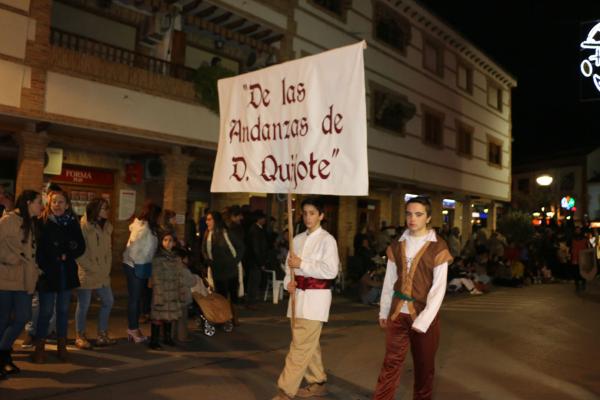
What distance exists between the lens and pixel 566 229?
78.5 ft

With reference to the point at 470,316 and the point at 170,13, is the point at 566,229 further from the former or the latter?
the point at 170,13

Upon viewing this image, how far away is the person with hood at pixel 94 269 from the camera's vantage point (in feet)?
24.8

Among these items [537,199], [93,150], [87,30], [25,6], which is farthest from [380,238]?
[537,199]

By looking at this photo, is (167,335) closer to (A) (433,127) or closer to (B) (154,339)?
(B) (154,339)

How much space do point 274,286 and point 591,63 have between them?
7.77 meters

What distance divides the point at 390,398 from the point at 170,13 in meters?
12.0

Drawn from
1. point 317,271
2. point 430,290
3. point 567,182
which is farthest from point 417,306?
point 567,182

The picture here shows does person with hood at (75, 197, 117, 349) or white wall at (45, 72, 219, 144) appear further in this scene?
white wall at (45, 72, 219, 144)

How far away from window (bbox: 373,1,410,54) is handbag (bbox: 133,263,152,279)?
16215 millimetres

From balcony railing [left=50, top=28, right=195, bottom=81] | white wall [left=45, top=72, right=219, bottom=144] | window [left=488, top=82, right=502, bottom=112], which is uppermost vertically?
window [left=488, top=82, right=502, bottom=112]

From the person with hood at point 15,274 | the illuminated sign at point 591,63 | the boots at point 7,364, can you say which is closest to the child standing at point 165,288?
the person with hood at point 15,274

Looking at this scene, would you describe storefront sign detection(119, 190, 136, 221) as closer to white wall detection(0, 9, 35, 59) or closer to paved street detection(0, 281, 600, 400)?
paved street detection(0, 281, 600, 400)

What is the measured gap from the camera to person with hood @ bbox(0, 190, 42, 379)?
6113 millimetres

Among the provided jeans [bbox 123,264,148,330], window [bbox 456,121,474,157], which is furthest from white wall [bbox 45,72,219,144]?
window [bbox 456,121,474,157]
